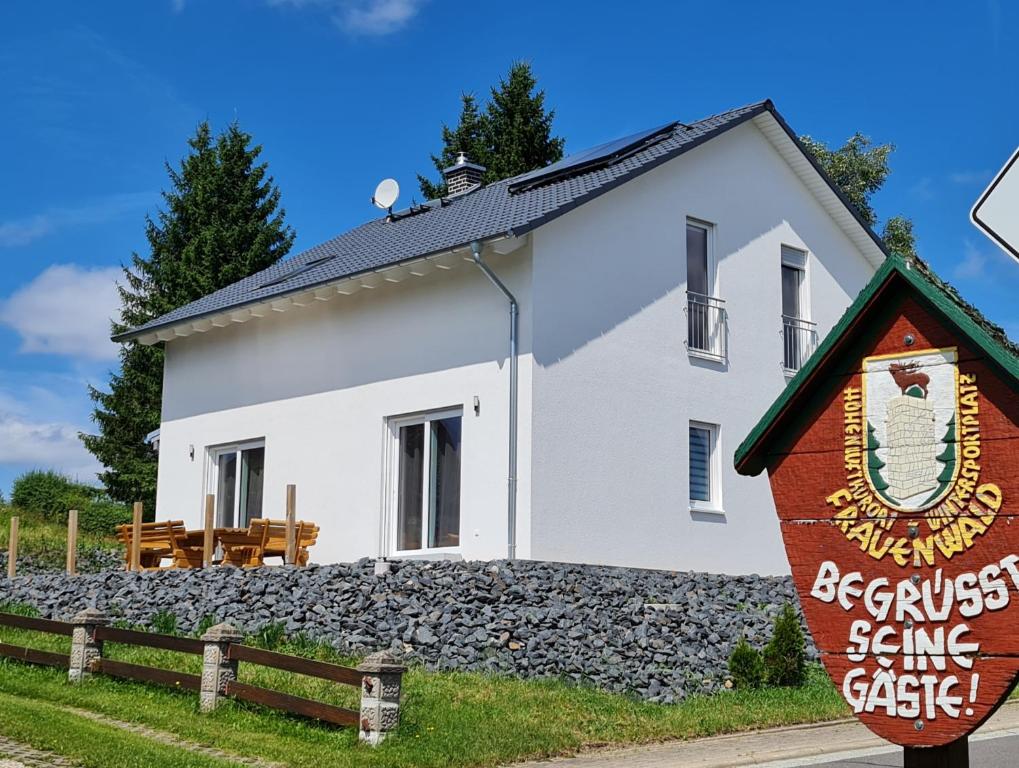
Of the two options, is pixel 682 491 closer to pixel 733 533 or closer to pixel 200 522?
pixel 733 533

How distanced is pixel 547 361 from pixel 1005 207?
11.7 m

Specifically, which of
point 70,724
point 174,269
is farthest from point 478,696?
point 174,269

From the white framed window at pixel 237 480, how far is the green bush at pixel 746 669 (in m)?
9.46

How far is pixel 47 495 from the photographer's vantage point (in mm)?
33000

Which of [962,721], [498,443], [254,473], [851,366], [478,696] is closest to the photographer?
[962,721]

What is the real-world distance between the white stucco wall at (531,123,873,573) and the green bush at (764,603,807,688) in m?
3.60

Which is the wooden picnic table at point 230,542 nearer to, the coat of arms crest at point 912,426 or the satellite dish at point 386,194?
the satellite dish at point 386,194

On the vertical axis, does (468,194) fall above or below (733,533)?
above

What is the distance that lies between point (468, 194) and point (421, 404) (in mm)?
6774

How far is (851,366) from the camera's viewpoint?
3.79m

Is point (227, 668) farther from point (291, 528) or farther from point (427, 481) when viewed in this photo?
point (427, 481)

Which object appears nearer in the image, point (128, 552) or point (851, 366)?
point (851, 366)

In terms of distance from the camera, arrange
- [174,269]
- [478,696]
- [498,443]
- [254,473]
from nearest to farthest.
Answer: [478,696], [498,443], [254,473], [174,269]

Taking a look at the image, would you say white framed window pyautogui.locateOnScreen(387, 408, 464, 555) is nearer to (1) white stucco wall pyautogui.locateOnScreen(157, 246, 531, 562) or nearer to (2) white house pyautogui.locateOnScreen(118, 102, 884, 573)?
(2) white house pyautogui.locateOnScreen(118, 102, 884, 573)
